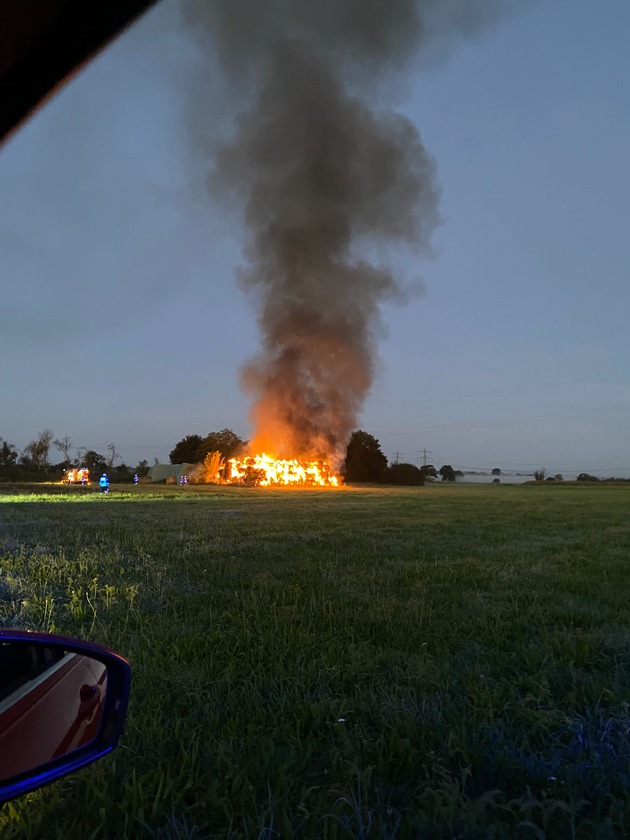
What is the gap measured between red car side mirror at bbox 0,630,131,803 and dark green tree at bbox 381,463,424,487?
7387 cm

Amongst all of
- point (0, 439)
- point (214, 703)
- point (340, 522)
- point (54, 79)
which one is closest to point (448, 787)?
point (214, 703)

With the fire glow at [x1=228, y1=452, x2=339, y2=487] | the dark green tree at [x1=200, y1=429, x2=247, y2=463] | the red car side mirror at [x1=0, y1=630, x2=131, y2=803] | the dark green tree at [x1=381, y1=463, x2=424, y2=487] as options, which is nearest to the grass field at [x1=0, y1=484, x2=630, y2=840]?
the red car side mirror at [x1=0, y1=630, x2=131, y2=803]

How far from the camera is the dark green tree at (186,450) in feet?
329

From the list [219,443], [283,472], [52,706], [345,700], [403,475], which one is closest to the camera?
[52,706]

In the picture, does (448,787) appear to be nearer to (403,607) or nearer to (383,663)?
(383,663)

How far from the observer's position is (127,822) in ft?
6.81

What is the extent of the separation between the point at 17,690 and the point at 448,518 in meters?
15.2

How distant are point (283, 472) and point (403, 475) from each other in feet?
57.7

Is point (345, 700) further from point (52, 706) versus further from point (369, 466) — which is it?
point (369, 466)

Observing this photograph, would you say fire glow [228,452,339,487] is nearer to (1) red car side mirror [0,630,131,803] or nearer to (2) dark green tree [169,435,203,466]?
(2) dark green tree [169,435,203,466]

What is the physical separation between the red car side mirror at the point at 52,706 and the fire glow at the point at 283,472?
208 ft

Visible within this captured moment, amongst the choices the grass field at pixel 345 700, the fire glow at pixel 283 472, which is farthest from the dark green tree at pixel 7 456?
the grass field at pixel 345 700

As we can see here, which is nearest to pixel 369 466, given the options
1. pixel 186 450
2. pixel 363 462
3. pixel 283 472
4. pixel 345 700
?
pixel 363 462

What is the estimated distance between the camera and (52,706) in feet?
4.79
